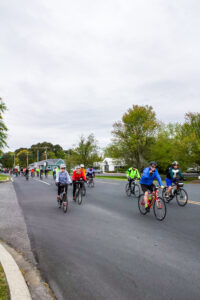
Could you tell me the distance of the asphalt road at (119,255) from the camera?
3.47 metres

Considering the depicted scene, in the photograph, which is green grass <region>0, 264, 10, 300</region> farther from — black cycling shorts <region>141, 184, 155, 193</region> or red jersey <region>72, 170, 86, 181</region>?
red jersey <region>72, 170, 86, 181</region>

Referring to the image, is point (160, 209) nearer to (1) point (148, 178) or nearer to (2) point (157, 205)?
(2) point (157, 205)

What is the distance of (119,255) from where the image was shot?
15.6 feet

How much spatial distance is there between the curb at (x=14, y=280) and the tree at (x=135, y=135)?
44.7 m

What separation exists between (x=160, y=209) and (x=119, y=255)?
3.46 meters

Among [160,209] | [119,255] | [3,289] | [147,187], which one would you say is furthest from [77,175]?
[3,289]

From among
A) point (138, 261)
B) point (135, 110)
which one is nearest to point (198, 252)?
point (138, 261)

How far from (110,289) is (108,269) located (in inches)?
25.8

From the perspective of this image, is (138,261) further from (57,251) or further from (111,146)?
(111,146)

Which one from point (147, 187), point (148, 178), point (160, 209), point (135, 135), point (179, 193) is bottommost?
point (160, 209)

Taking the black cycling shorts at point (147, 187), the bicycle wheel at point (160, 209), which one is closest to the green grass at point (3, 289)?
the bicycle wheel at point (160, 209)

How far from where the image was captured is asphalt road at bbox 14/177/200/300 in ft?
11.4

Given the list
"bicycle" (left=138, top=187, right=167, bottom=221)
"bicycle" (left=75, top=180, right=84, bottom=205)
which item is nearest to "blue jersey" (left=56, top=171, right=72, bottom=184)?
"bicycle" (left=75, top=180, right=84, bottom=205)

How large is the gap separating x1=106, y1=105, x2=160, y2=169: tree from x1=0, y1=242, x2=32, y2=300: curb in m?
44.7
